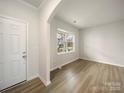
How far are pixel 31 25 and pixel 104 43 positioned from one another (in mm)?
4656

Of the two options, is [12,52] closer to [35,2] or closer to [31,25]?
[31,25]

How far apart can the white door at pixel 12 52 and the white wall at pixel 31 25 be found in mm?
206

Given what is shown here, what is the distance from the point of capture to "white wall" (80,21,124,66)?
4.26 meters

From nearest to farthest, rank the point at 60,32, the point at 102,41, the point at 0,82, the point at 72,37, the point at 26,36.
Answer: the point at 0,82, the point at 26,36, the point at 60,32, the point at 102,41, the point at 72,37

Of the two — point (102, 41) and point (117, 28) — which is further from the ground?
point (117, 28)

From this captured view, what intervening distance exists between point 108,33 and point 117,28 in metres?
0.53

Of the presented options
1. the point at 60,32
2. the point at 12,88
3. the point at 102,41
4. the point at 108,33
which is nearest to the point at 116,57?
the point at 102,41

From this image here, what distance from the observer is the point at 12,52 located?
2.14m

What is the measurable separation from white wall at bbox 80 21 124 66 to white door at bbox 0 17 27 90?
4.69 metres

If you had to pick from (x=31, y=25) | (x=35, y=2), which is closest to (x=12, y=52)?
(x=31, y=25)

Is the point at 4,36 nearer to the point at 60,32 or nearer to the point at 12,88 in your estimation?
the point at 12,88

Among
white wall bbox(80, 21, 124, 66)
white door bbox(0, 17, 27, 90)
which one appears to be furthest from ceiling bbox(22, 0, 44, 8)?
white wall bbox(80, 21, 124, 66)

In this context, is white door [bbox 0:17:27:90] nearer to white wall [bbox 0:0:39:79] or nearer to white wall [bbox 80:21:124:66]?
white wall [bbox 0:0:39:79]

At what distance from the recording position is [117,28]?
14.1ft
